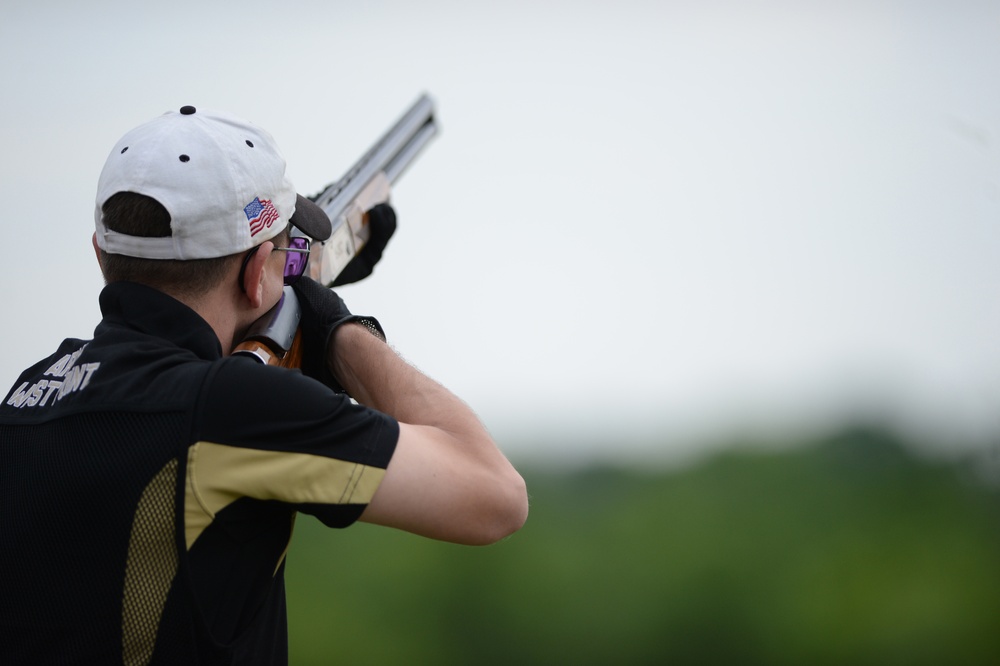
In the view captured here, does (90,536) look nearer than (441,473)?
Yes

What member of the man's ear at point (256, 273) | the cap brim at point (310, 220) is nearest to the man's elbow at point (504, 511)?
the man's ear at point (256, 273)

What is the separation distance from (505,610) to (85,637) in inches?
563

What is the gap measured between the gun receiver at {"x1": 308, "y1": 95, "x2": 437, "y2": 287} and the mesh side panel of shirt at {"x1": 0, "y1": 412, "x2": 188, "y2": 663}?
1.54m

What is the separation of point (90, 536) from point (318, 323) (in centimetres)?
92

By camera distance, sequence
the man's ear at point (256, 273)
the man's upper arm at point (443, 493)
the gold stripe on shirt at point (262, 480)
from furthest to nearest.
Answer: the man's ear at point (256, 273)
the man's upper arm at point (443, 493)
the gold stripe on shirt at point (262, 480)

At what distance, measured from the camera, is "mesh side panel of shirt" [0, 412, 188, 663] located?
6.04 feet

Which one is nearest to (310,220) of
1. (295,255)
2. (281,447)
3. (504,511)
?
(295,255)

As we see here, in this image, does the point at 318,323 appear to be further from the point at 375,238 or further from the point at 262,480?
the point at 375,238

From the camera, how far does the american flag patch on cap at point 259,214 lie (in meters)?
2.16

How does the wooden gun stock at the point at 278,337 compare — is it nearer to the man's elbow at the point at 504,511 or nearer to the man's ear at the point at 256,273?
the man's ear at the point at 256,273

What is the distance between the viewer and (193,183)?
207 cm

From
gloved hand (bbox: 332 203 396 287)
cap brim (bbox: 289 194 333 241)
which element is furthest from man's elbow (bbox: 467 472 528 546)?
gloved hand (bbox: 332 203 396 287)

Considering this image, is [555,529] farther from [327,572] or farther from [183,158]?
[183,158]

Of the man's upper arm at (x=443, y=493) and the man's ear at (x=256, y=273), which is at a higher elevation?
the man's ear at (x=256, y=273)
